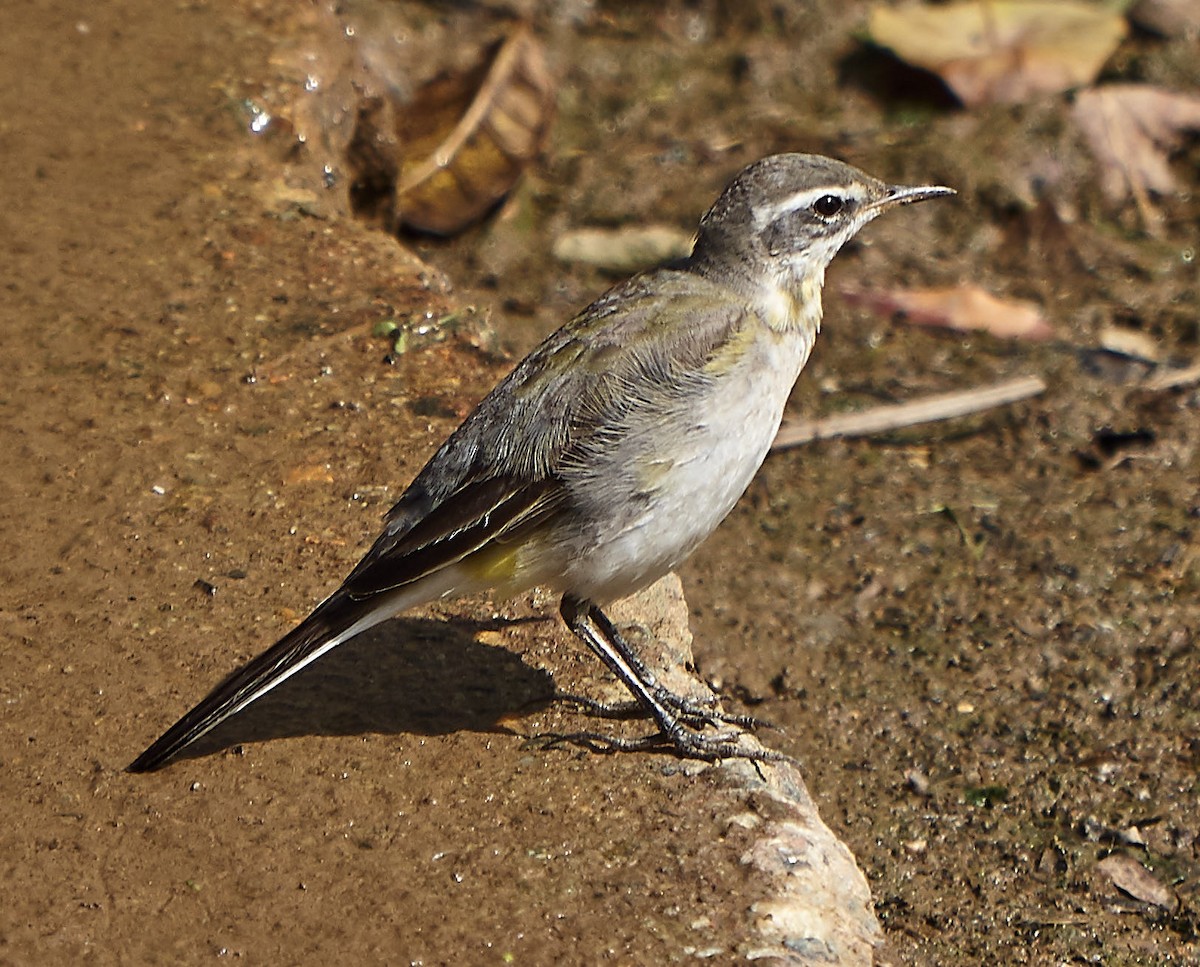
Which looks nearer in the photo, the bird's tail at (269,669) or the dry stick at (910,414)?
the bird's tail at (269,669)

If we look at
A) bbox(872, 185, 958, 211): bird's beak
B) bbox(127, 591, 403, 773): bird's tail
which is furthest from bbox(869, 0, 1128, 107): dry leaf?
bbox(127, 591, 403, 773): bird's tail

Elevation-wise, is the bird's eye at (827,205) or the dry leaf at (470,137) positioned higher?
the bird's eye at (827,205)

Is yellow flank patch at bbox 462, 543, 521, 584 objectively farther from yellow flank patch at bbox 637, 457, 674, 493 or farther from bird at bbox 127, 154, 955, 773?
yellow flank patch at bbox 637, 457, 674, 493

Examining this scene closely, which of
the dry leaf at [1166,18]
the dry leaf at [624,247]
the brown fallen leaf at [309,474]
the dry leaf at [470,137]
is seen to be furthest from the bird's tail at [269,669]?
the dry leaf at [1166,18]

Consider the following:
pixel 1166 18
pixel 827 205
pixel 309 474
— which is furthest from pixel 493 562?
pixel 1166 18

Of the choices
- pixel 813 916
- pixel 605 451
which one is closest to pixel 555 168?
pixel 605 451

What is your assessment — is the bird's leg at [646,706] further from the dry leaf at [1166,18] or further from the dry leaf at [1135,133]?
the dry leaf at [1166,18]

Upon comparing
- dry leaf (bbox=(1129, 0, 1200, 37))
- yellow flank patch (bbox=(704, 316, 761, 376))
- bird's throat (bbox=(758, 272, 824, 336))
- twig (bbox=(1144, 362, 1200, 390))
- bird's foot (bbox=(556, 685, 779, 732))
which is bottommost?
twig (bbox=(1144, 362, 1200, 390))
